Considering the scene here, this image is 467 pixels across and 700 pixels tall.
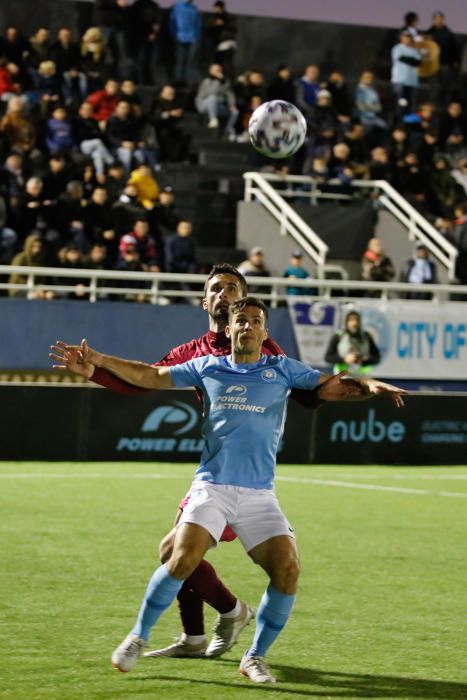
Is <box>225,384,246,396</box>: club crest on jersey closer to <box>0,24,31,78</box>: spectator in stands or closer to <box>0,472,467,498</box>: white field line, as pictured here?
<box>0,472,467,498</box>: white field line

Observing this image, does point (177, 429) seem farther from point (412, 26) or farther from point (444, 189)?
point (412, 26)

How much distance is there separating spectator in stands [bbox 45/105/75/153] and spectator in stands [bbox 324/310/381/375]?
5.21 metres

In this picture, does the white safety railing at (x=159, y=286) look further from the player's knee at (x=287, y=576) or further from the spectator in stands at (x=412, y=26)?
the player's knee at (x=287, y=576)

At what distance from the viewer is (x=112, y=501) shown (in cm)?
1521

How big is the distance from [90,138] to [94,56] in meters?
2.62

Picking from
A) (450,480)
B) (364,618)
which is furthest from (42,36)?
(364,618)

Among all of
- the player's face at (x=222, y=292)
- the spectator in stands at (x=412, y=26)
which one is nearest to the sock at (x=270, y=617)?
the player's face at (x=222, y=292)

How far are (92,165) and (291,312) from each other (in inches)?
152

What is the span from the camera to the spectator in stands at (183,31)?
1113 inches

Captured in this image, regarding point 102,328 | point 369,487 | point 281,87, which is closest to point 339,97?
point 281,87

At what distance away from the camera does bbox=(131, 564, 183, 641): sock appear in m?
7.04

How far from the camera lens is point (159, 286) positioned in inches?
930

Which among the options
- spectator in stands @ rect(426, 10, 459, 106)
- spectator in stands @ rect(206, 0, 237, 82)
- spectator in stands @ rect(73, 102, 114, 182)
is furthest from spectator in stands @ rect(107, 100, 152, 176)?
spectator in stands @ rect(426, 10, 459, 106)

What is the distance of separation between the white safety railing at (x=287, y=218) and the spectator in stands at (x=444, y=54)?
697 cm
